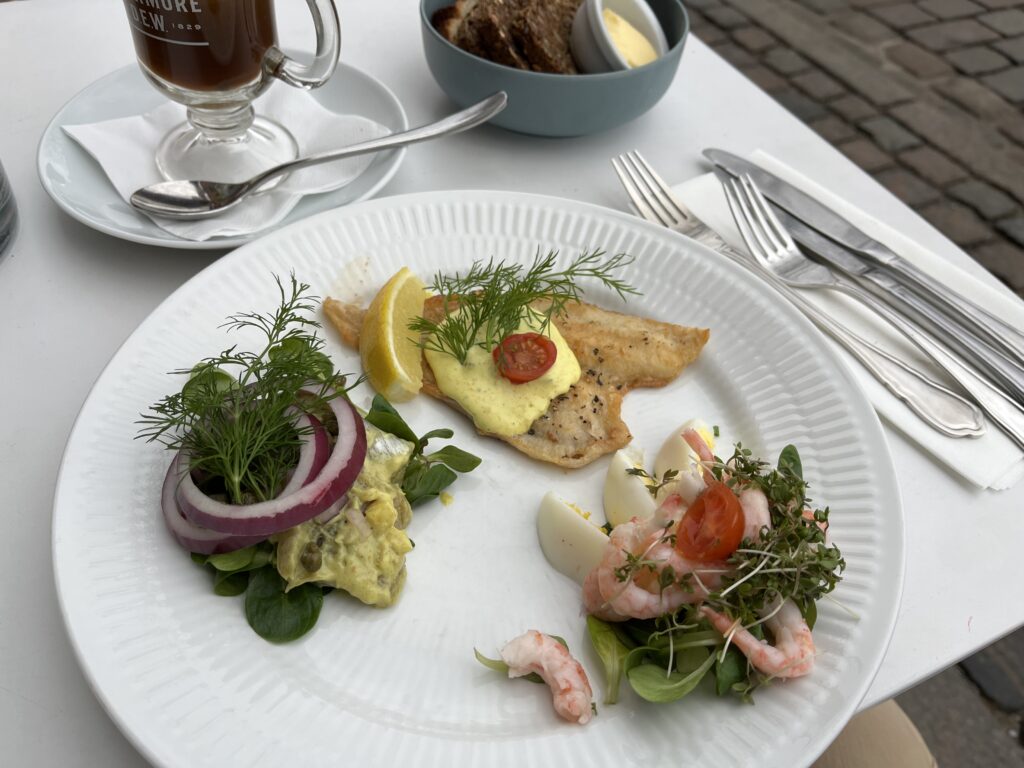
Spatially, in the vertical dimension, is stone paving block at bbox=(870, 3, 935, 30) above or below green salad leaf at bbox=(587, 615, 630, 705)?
below

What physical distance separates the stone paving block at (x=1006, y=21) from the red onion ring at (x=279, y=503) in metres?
5.67

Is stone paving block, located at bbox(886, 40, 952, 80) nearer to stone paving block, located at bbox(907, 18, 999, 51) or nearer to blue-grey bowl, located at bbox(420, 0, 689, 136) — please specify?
stone paving block, located at bbox(907, 18, 999, 51)

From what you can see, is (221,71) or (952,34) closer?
(221,71)

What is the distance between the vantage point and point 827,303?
209 cm

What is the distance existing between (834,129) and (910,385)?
3.31 metres

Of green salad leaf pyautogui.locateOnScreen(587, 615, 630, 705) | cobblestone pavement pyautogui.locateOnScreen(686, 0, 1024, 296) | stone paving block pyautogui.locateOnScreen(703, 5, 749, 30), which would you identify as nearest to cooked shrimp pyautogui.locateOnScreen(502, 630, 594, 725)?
green salad leaf pyautogui.locateOnScreen(587, 615, 630, 705)

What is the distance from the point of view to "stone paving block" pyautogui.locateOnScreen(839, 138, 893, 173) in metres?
4.53

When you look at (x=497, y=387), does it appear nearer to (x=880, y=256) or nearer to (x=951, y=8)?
(x=880, y=256)

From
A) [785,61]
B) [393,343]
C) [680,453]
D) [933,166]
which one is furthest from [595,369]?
[785,61]

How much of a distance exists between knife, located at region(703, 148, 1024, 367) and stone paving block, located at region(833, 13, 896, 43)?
3.64m

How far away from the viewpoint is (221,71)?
2053mm

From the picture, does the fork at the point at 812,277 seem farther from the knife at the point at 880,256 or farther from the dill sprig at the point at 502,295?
the dill sprig at the point at 502,295

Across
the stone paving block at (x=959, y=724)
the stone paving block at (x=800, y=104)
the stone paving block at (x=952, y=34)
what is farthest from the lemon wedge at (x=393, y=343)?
the stone paving block at (x=952, y=34)

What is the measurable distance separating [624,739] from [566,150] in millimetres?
1739
